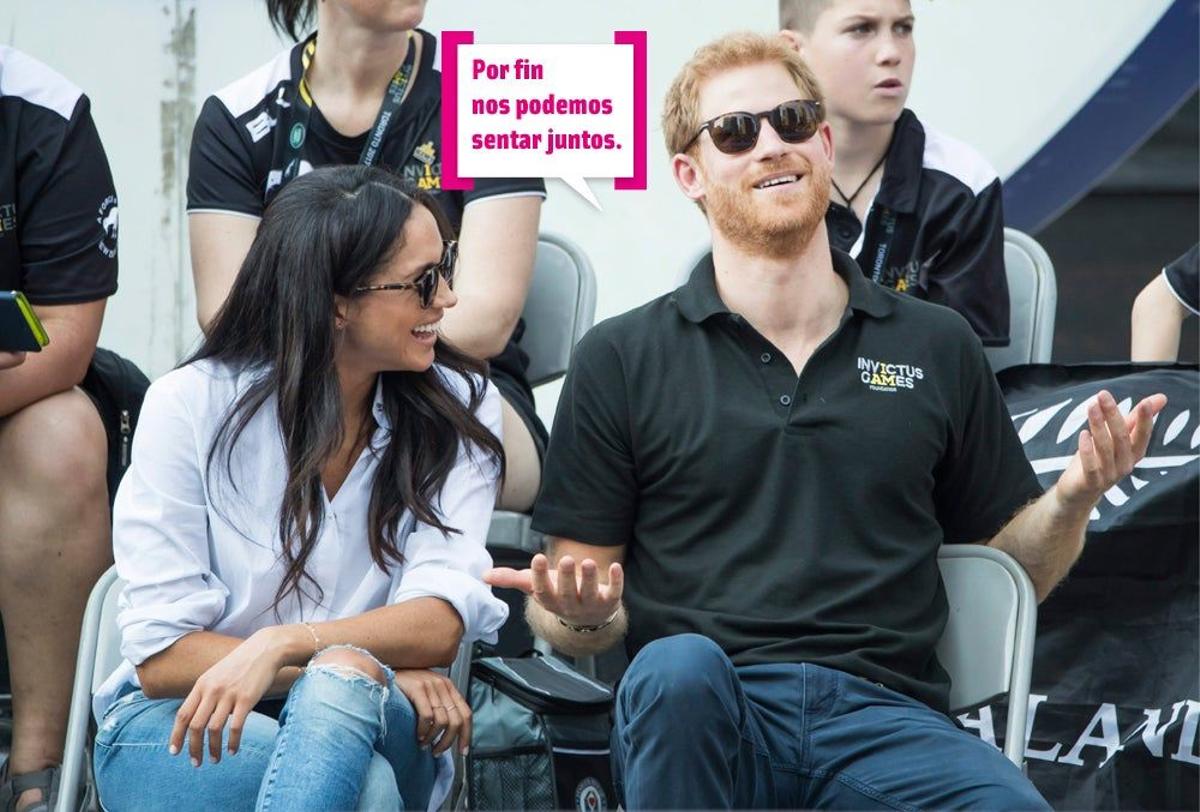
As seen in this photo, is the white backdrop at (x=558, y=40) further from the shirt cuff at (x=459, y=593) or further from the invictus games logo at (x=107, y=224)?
the shirt cuff at (x=459, y=593)

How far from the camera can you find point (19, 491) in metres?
3.04

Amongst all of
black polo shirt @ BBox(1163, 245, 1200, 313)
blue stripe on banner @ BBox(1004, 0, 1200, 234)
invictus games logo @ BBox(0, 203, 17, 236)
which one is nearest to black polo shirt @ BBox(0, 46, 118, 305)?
invictus games logo @ BBox(0, 203, 17, 236)

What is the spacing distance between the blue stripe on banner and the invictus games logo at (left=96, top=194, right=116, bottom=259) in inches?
80.0

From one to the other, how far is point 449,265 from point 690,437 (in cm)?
47

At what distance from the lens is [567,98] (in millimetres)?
3963

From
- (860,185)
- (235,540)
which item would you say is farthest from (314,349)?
(860,185)

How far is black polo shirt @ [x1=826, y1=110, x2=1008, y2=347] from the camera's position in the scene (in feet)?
11.2

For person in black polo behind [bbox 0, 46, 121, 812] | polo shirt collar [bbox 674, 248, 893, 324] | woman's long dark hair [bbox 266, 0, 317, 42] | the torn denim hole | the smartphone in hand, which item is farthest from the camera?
woman's long dark hair [bbox 266, 0, 317, 42]

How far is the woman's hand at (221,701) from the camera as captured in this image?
224 centimetres

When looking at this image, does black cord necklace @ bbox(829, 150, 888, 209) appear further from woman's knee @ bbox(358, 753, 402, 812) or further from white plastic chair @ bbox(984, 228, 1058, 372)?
woman's knee @ bbox(358, 753, 402, 812)

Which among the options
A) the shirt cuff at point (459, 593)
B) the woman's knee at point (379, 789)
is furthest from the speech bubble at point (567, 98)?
→ the woman's knee at point (379, 789)

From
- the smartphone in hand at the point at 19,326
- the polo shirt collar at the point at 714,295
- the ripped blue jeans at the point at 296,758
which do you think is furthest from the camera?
the smartphone in hand at the point at 19,326

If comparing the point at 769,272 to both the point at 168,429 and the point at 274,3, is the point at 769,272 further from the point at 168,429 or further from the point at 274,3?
the point at 274,3

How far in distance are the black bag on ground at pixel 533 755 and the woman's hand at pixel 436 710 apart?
31cm
